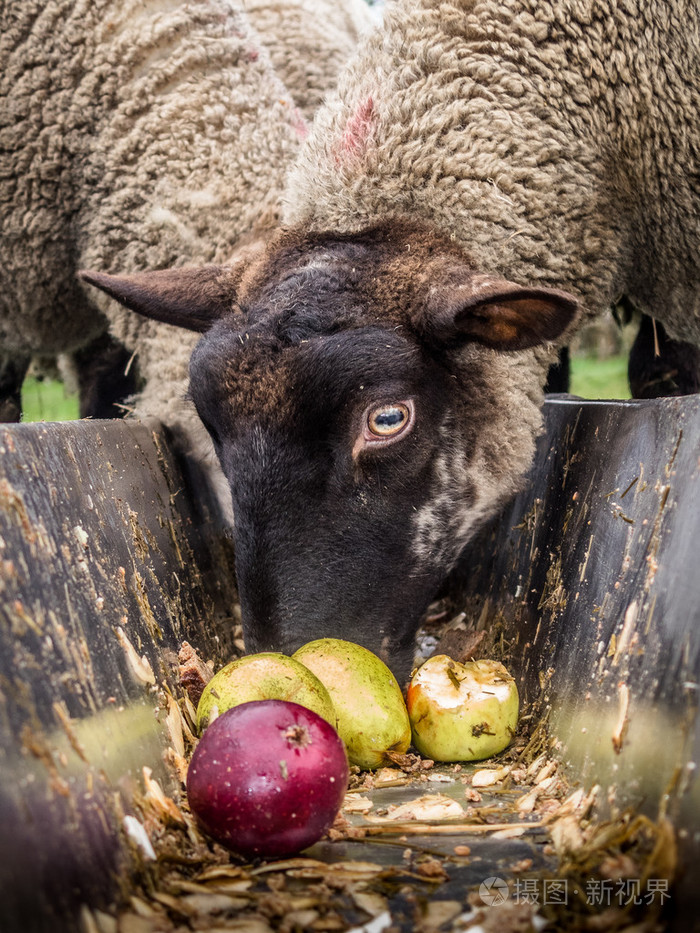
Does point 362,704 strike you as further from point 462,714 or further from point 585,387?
point 585,387

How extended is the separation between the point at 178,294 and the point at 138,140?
5.11ft

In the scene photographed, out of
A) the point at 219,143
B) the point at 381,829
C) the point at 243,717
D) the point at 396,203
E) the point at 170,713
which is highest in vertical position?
the point at 219,143

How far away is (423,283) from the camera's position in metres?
2.87

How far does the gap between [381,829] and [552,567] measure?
3.41 ft

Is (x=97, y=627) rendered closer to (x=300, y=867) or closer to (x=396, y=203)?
(x=300, y=867)

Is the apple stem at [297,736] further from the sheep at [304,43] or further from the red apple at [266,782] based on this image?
the sheep at [304,43]

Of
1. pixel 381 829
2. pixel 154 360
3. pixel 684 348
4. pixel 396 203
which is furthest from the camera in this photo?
pixel 684 348

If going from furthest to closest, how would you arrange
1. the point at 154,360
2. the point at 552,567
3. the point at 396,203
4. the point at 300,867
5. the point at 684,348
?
the point at 684,348 < the point at 154,360 < the point at 396,203 < the point at 552,567 < the point at 300,867

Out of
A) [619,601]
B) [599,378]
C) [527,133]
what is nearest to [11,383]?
[527,133]

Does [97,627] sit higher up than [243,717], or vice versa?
[97,627]

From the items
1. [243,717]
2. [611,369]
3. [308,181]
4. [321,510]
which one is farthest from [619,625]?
[611,369]

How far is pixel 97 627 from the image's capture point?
6.46ft

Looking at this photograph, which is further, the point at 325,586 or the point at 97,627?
the point at 325,586

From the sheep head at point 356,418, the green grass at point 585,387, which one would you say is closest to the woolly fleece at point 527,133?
the sheep head at point 356,418
